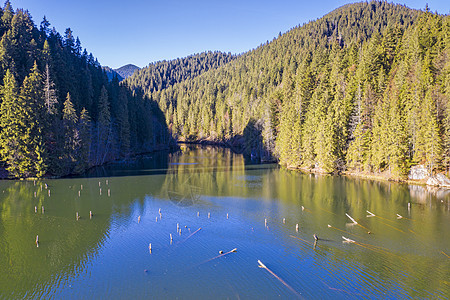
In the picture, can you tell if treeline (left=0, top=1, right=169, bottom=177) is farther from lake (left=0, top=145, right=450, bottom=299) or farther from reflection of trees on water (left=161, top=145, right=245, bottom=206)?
reflection of trees on water (left=161, top=145, right=245, bottom=206)

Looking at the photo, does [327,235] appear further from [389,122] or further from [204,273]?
[389,122]

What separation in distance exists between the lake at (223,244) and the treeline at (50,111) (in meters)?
11.3

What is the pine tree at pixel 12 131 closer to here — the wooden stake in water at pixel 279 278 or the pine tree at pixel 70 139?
the pine tree at pixel 70 139

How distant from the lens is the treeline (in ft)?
181

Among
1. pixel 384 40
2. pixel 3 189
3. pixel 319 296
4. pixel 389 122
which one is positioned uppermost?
pixel 384 40

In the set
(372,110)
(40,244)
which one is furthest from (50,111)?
(372,110)

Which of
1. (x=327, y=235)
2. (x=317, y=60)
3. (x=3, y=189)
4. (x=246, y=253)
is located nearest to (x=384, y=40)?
(x=317, y=60)

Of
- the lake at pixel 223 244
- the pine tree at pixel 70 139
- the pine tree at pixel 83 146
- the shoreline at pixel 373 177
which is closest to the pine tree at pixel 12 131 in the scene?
the pine tree at pixel 70 139

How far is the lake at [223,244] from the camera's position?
62.6 feet

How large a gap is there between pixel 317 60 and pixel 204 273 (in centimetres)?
9733

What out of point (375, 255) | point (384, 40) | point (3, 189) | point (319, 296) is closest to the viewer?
point (319, 296)

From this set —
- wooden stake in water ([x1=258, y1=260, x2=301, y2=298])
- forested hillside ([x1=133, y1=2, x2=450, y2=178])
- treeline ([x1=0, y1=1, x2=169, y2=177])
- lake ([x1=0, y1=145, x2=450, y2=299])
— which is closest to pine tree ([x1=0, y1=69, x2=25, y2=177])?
treeline ([x1=0, y1=1, x2=169, y2=177])

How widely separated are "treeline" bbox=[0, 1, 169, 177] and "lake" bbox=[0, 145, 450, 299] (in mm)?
11328

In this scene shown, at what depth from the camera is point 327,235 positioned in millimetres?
28156
